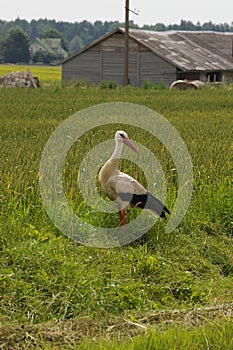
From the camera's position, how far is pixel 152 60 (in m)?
43.1

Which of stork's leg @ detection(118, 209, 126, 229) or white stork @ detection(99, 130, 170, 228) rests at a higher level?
white stork @ detection(99, 130, 170, 228)

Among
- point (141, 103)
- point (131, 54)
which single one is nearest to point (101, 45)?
point (131, 54)

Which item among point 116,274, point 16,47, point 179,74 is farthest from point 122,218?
point 16,47

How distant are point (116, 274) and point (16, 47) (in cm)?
9561

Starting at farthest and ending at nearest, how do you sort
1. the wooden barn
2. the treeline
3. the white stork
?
the treeline, the wooden barn, the white stork

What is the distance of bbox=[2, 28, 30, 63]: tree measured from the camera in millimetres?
97500

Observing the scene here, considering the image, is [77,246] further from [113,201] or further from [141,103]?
[141,103]

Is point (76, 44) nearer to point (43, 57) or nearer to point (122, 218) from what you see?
point (43, 57)

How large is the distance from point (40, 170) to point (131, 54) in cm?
3721

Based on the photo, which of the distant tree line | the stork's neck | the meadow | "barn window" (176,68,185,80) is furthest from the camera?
the distant tree line

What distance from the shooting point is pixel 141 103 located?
64.3 feet

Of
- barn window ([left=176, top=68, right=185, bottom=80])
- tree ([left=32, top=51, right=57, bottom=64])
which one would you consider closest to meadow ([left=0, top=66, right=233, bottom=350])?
barn window ([left=176, top=68, right=185, bottom=80])

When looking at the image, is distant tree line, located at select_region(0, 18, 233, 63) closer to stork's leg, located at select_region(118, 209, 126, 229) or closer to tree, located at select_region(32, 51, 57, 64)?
tree, located at select_region(32, 51, 57, 64)

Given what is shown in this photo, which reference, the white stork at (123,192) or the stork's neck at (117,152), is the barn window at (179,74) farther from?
the white stork at (123,192)
